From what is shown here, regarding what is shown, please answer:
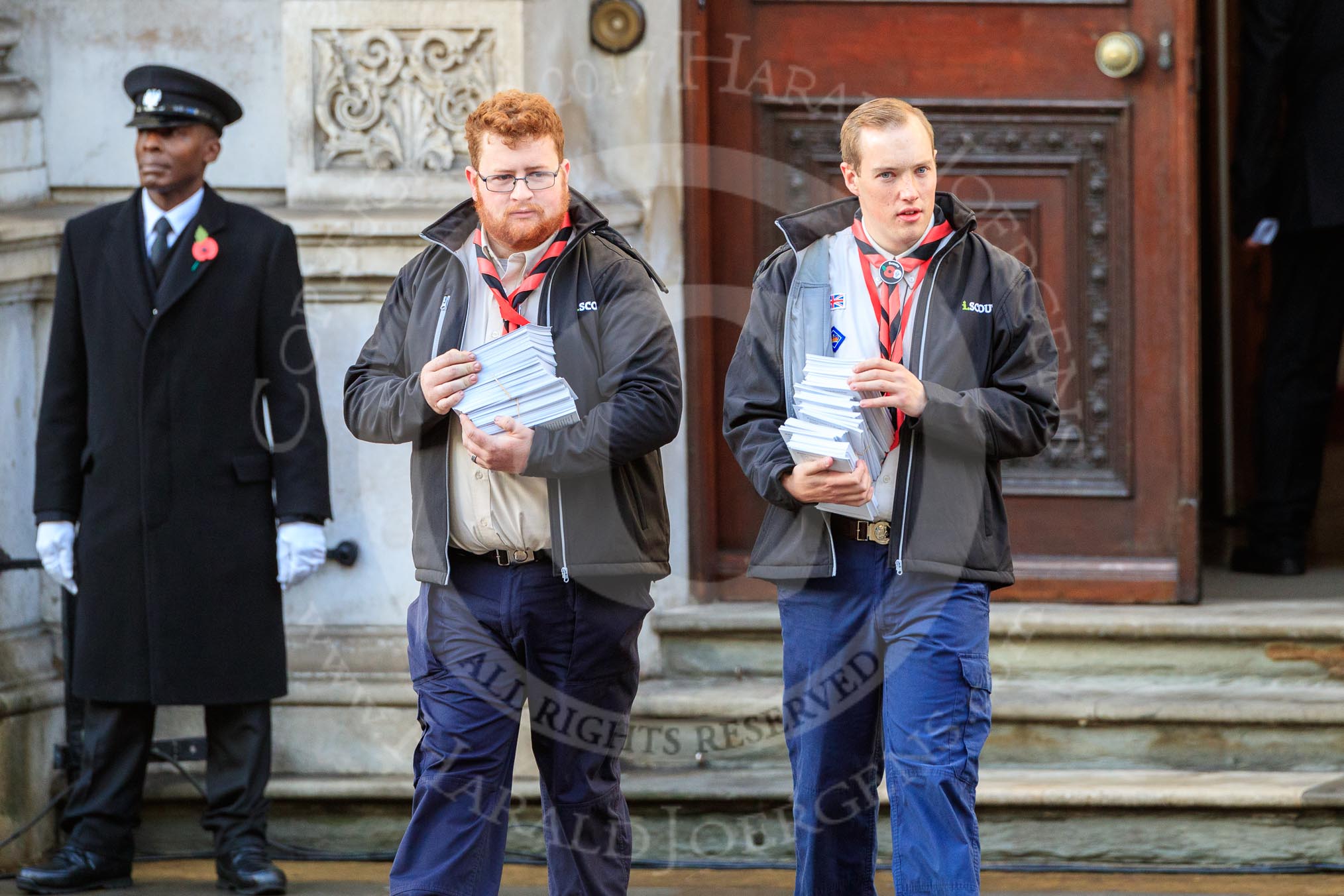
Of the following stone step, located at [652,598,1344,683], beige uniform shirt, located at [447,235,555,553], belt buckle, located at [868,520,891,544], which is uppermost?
beige uniform shirt, located at [447,235,555,553]

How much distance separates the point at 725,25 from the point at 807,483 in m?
2.49

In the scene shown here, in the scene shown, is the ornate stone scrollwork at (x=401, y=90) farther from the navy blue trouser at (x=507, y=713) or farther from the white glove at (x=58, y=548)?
the navy blue trouser at (x=507, y=713)

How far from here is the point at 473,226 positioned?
3.86 metres

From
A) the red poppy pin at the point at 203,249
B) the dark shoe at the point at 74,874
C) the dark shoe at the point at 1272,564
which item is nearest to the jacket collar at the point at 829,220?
the red poppy pin at the point at 203,249

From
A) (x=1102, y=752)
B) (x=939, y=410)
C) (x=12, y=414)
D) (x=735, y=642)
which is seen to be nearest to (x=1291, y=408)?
(x=1102, y=752)

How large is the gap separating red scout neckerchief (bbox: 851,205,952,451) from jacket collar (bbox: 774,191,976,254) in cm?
6

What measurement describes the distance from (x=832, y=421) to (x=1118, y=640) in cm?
214

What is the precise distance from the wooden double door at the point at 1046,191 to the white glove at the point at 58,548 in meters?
1.90

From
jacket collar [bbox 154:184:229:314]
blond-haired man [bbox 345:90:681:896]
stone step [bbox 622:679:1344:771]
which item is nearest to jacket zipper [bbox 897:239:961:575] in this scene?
blond-haired man [bbox 345:90:681:896]

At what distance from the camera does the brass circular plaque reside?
542cm

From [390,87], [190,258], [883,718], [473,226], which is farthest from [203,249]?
[883,718]

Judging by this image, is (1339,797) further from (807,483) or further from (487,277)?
(487,277)

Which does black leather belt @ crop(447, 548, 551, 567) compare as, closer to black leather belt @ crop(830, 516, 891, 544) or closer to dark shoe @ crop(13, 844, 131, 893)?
black leather belt @ crop(830, 516, 891, 544)

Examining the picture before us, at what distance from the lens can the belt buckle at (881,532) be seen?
12.1 ft
